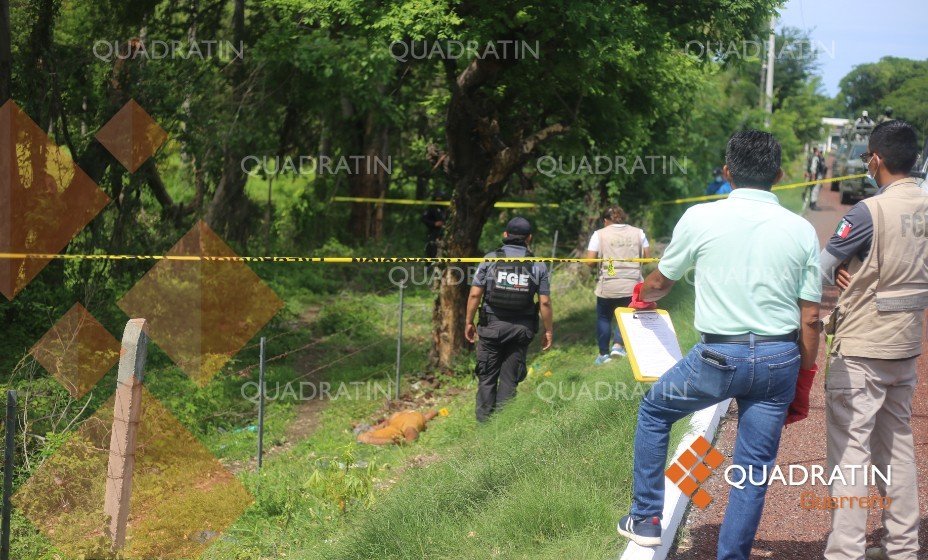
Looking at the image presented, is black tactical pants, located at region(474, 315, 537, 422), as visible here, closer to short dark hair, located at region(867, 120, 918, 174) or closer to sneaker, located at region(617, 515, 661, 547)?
sneaker, located at region(617, 515, 661, 547)

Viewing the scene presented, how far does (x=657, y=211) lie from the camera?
942 inches

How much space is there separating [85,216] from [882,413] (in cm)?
1032

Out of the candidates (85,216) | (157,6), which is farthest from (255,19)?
(85,216)

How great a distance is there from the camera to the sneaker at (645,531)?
14.2 feet

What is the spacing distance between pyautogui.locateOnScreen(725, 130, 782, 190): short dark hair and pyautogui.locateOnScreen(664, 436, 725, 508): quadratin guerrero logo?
5.81 ft

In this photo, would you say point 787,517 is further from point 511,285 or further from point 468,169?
point 468,169

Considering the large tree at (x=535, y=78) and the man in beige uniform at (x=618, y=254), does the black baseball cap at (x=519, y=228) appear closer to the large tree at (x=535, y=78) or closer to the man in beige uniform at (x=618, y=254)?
the man in beige uniform at (x=618, y=254)

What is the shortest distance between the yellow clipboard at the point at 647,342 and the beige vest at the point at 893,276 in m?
0.81

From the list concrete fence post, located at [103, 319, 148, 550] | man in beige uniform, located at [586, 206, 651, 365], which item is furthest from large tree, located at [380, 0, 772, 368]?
concrete fence post, located at [103, 319, 148, 550]

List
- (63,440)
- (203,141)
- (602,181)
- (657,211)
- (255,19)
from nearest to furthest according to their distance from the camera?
(63,440)
(203,141)
(255,19)
(602,181)
(657,211)

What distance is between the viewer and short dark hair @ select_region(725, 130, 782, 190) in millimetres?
4172

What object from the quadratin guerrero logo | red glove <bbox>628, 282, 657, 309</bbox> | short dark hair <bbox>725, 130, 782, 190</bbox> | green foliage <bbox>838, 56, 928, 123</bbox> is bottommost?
the quadratin guerrero logo

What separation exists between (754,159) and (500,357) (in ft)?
15.0

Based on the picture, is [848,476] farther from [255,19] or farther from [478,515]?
[255,19]
